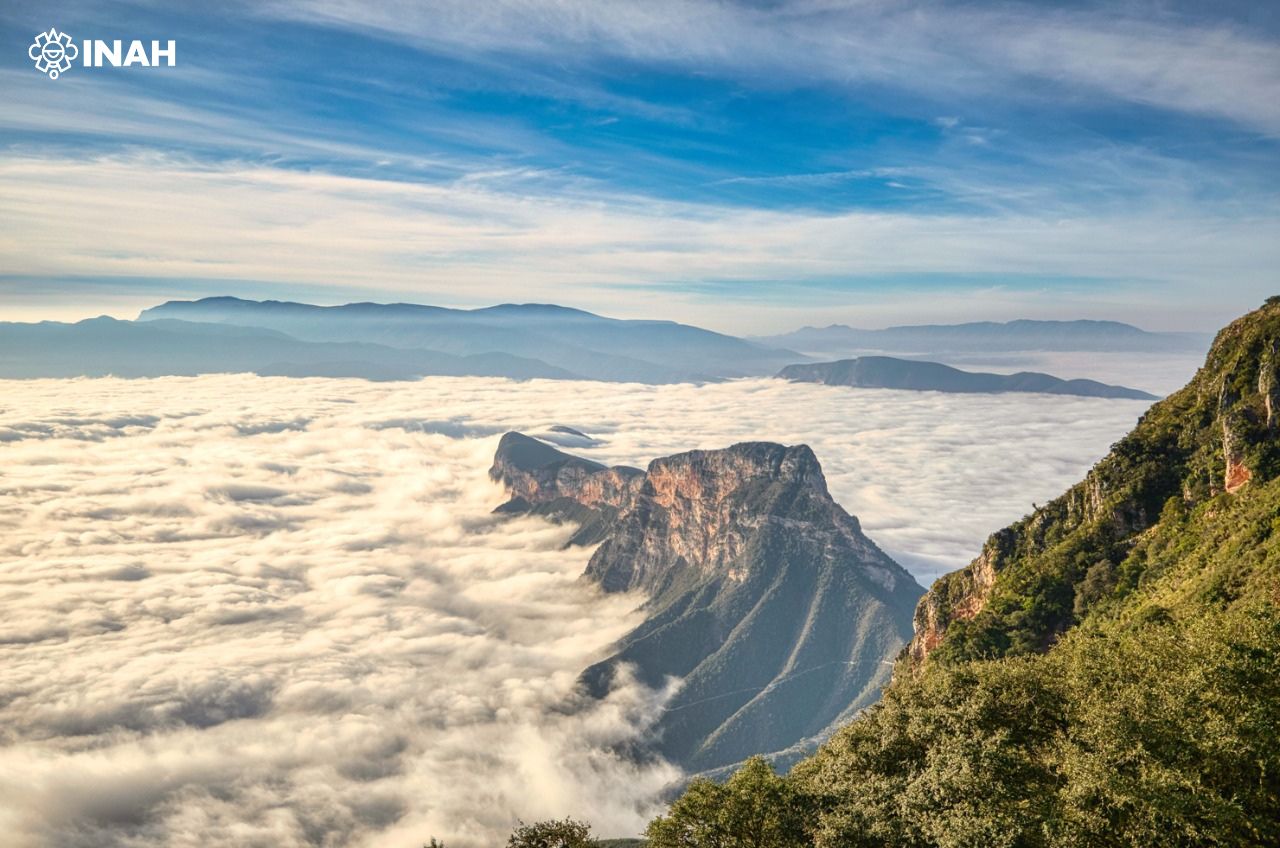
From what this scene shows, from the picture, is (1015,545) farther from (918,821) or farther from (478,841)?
(478,841)

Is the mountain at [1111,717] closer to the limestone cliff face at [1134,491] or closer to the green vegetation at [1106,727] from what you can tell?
the green vegetation at [1106,727]

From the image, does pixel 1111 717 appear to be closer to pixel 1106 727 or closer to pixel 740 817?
pixel 1106 727

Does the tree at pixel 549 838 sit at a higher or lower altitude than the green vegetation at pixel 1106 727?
lower

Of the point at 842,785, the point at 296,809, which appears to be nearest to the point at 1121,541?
the point at 842,785

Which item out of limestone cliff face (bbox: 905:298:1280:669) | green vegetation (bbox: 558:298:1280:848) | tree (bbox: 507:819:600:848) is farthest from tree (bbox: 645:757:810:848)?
limestone cliff face (bbox: 905:298:1280:669)

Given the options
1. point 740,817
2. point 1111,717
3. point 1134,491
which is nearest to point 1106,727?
point 1111,717

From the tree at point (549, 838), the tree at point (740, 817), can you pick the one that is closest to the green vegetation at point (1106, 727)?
the tree at point (740, 817)
